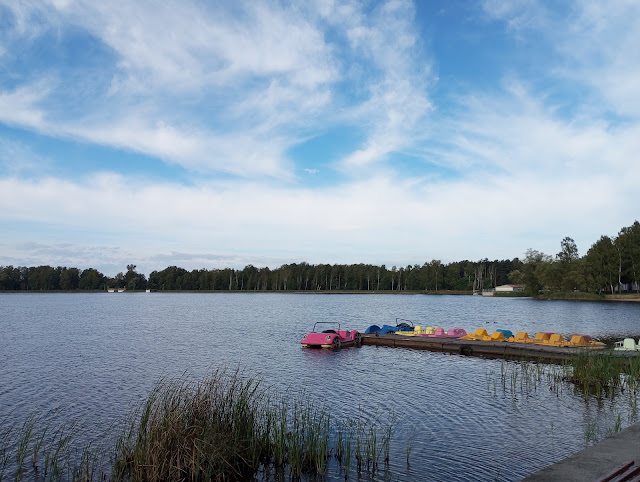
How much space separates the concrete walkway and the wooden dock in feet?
50.8

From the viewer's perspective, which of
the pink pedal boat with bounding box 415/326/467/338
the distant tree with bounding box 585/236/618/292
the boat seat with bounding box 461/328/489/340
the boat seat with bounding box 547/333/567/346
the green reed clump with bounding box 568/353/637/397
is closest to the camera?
the green reed clump with bounding box 568/353/637/397

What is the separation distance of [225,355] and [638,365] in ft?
74.5

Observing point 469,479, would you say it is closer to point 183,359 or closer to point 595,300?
point 183,359

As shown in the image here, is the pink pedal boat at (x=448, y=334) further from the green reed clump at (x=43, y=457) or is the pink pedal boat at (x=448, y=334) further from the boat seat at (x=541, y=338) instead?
the green reed clump at (x=43, y=457)

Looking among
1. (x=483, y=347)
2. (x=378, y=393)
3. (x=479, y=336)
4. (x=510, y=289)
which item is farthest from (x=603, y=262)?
(x=378, y=393)

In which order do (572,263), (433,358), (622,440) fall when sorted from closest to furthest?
1. (622,440)
2. (433,358)
3. (572,263)

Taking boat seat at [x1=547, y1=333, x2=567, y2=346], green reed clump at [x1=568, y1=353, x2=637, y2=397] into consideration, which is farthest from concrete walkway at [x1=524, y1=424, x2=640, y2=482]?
boat seat at [x1=547, y1=333, x2=567, y2=346]

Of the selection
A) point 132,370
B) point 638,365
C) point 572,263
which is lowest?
point 132,370

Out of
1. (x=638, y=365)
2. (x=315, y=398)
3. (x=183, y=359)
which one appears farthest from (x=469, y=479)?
(x=183, y=359)

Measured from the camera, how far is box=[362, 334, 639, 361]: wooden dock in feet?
87.1

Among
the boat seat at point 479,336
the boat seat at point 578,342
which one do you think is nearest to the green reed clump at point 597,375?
the boat seat at point 578,342

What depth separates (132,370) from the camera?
25719mm

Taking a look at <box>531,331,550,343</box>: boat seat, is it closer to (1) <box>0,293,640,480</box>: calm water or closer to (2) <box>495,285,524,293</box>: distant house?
(1) <box>0,293,640,480</box>: calm water

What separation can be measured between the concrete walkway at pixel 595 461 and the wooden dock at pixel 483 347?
50.8ft
